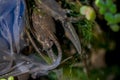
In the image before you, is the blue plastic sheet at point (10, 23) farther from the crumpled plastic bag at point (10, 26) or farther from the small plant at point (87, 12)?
the small plant at point (87, 12)

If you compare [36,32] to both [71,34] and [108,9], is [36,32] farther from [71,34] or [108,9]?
[108,9]

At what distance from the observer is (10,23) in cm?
73

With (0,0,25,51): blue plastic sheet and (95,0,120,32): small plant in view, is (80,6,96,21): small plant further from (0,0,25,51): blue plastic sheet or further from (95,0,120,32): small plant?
(0,0,25,51): blue plastic sheet

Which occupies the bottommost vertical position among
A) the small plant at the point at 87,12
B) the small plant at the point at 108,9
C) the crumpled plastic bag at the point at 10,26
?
the small plant at the point at 108,9

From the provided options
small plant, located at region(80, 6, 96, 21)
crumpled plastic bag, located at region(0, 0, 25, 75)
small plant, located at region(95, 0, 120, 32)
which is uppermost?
crumpled plastic bag, located at region(0, 0, 25, 75)

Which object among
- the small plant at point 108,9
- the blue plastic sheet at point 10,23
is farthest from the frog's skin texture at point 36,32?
the small plant at point 108,9

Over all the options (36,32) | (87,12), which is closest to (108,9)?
(87,12)

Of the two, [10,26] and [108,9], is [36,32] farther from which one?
[108,9]

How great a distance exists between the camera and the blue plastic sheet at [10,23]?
726 millimetres

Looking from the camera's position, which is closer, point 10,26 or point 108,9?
point 10,26

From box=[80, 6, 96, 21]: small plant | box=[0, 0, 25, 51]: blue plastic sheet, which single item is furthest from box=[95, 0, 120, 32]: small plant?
box=[0, 0, 25, 51]: blue plastic sheet

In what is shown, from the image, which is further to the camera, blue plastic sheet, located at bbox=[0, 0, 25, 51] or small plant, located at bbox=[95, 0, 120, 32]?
small plant, located at bbox=[95, 0, 120, 32]

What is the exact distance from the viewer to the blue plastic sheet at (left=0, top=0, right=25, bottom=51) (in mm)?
726

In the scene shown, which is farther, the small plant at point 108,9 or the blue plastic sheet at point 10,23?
the small plant at point 108,9
